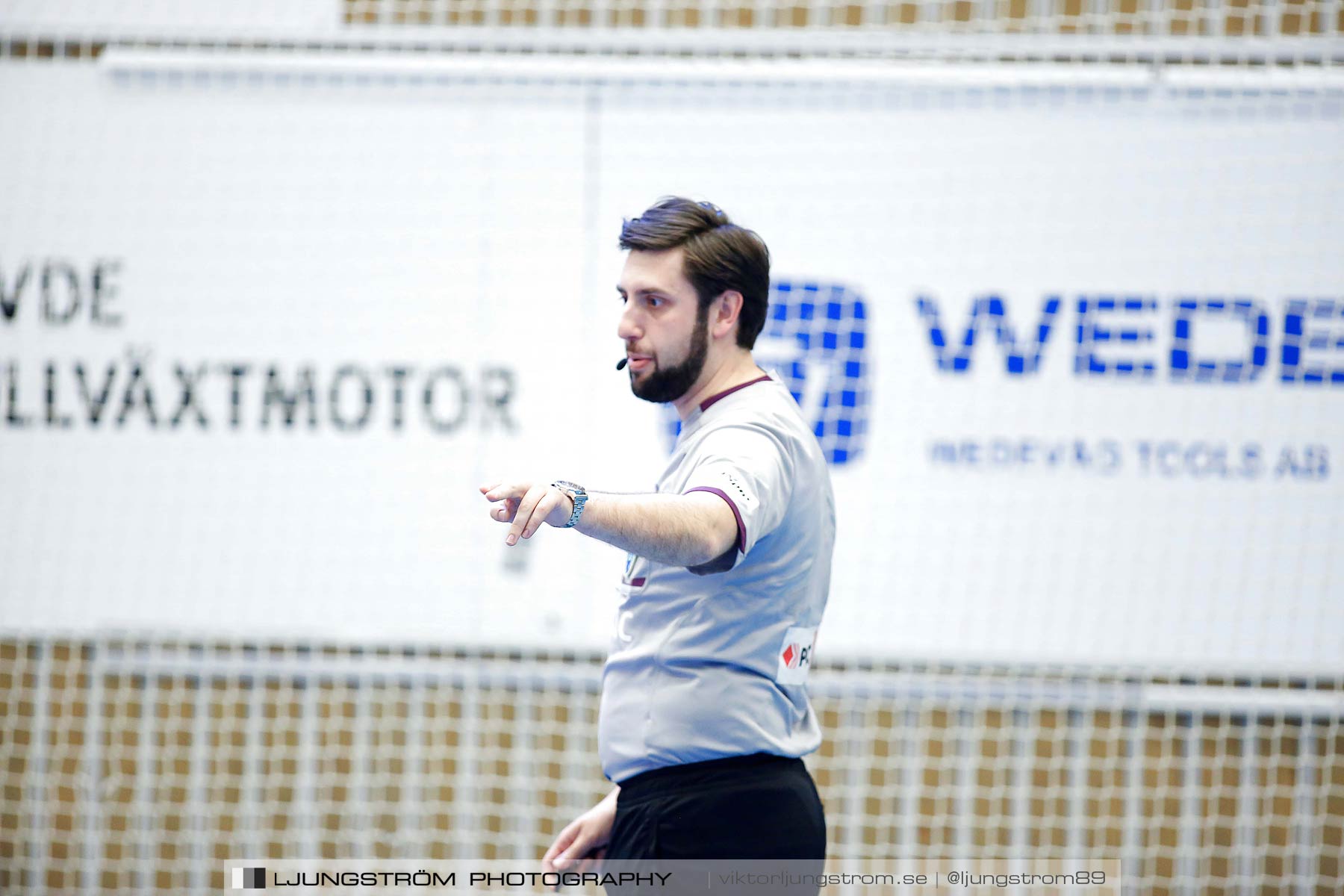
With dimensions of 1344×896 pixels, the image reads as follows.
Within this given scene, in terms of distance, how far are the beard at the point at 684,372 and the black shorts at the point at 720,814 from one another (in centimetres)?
55

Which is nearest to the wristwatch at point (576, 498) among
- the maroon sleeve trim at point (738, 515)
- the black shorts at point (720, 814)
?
the maroon sleeve trim at point (738, 515)

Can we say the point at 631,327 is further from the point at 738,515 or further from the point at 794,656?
the point at 794,656

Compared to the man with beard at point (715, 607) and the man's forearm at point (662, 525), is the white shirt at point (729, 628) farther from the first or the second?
the man's forearm at point (662, 525)

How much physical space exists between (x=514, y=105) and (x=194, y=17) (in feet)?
3.79

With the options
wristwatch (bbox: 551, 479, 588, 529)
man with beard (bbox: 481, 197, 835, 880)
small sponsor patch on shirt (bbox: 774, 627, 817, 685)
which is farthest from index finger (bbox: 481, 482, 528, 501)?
small sponsor patch on shirt (bbox: 774, 627, 817, 685)

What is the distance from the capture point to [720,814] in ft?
5.13

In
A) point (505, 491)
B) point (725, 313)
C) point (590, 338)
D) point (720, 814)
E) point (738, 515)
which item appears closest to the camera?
point (505, 491)

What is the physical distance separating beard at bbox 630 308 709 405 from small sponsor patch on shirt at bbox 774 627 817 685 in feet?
1.32

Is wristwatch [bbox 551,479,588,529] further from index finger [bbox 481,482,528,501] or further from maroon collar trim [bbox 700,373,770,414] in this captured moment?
maroon collar trim [bbox 700,373,770,414]

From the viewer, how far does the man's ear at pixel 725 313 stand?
167 centimetres

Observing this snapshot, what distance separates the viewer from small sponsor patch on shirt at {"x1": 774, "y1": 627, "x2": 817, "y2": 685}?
162cm

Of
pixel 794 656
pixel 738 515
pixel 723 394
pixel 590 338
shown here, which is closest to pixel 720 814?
pixel 794 656

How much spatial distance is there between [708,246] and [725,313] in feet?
0.34

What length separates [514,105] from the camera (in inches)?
148
